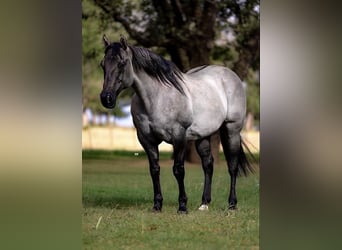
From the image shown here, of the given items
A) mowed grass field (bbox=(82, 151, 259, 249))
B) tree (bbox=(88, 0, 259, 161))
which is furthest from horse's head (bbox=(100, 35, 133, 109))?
tree (bbox=(88, 0, 259, 161))

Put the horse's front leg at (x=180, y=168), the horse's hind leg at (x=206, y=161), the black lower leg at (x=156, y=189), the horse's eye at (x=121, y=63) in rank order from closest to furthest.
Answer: the horse's eye at (x=121, y=63) → the horse's front leg at (x=180, y=168) → the black lower leg at (x=156, y=189) → the horse's hind leg at (x=206, y=161)

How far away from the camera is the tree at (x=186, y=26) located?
29.0 feet

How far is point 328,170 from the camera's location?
3.17m

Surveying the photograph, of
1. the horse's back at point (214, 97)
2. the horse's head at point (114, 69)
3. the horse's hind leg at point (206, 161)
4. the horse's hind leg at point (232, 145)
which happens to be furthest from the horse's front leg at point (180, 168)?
the horse's head at point (114, 69)

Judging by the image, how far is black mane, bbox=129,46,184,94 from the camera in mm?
5230

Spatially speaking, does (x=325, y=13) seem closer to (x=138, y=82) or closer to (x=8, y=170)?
(x=8, y=170)

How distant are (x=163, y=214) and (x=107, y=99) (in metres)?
1.31

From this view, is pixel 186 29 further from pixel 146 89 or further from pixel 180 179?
pixel 180 179

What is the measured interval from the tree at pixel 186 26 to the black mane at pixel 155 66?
3140 millimetres

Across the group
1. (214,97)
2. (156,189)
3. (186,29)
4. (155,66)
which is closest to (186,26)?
(186,29)

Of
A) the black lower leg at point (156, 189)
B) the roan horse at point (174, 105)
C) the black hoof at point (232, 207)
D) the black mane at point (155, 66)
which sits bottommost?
the black hoof at point (232, 207)

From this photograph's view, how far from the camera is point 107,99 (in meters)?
4.83

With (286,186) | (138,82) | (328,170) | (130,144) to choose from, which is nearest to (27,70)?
(286,186)

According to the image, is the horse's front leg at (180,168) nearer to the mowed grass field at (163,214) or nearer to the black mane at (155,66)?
the mowed grass field at (163,214)
